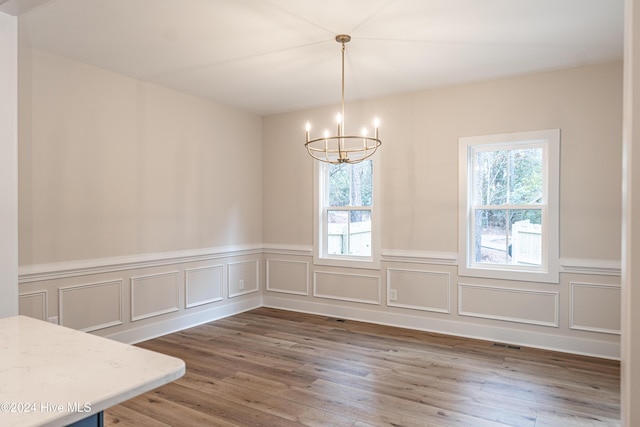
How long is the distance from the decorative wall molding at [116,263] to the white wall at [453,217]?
2.99ft

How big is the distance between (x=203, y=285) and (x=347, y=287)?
173cm

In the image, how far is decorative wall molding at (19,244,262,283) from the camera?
3.34 meters

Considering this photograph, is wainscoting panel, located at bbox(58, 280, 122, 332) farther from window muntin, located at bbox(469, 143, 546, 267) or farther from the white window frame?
window muntin, located at bbox(469, 143, 546, 267)

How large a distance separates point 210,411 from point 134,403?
0.55 meters

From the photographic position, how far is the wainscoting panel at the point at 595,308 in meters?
3.62

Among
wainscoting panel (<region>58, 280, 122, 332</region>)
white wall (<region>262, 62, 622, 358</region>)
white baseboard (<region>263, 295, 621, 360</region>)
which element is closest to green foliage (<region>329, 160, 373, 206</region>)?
white wall (<region>262, 62, 622, 358</region>)

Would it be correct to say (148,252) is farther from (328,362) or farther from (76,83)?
(328,362)

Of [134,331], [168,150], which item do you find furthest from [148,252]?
[168,150]

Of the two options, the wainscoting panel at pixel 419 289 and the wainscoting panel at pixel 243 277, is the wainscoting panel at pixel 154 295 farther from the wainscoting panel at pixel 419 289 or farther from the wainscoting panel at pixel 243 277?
the wainscoting panel at pixel 419 289

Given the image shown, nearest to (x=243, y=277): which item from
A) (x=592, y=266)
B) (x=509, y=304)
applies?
(x=509, y=304)

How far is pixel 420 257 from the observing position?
14.8 ft

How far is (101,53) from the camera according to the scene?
11.2 feet

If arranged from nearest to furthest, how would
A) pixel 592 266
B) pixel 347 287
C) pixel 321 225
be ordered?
1. pixel 592 266
2. pixel 347 287
3. pixel 321 225

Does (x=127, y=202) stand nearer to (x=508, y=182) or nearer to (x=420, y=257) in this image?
(x=420, y=257)
